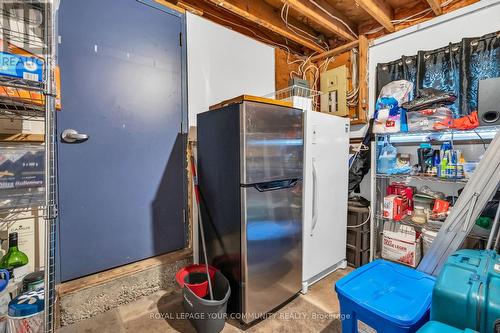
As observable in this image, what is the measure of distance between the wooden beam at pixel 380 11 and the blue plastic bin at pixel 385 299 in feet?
7.23

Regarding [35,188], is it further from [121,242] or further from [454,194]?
[454,194]

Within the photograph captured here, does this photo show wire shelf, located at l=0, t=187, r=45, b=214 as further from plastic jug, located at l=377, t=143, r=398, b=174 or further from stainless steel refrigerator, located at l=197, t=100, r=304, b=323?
plastic jug, located at l=377, t=143, r=398, b=174

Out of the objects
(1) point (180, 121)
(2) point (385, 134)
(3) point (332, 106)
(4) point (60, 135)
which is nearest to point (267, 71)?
(3) point (332, 106)

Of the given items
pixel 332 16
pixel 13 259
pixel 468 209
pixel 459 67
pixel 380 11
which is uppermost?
pixel 332 16

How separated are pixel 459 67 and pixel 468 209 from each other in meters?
1.34

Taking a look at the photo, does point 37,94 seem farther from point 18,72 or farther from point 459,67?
point 459,67

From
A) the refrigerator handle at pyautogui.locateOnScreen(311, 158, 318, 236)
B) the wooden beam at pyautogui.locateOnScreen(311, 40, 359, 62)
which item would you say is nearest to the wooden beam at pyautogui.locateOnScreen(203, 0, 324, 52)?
the wooden beam at pyautogui.locateOnScreen(311, 40, 359, 62)

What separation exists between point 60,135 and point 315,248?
6.99ft

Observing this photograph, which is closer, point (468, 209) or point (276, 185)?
point (468, 209)

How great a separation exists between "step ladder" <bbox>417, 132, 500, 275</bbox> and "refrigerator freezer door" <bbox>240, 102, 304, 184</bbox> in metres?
1.06

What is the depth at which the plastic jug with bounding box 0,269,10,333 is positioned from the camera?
3.72ft

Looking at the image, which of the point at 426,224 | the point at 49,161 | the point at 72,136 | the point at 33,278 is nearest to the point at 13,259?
the point at 33,278

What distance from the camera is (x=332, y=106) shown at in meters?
2.95

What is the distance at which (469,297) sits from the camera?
94 cm
